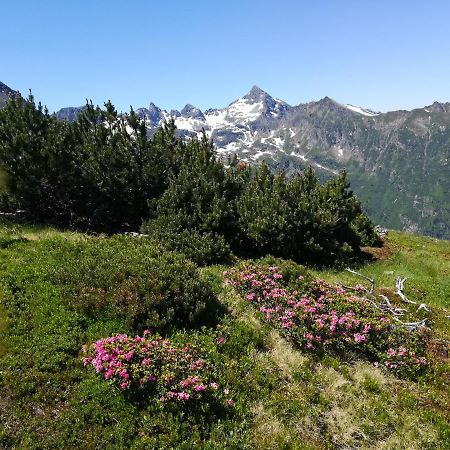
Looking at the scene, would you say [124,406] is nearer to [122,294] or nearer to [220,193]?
[122,294]

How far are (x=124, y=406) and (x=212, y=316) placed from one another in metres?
4.72

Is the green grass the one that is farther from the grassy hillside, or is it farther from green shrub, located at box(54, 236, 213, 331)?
green shrub, located at box(54, 236, 213, 331)

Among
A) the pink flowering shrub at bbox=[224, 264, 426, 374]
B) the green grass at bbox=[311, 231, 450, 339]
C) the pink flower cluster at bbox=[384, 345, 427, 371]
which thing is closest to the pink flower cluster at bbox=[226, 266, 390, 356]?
the pink flowering shrub at bbox=[224, 264, 426, 374]

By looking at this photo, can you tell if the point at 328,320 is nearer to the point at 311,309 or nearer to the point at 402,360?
the point at 311,309

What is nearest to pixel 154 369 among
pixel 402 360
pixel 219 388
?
pixel 219 388

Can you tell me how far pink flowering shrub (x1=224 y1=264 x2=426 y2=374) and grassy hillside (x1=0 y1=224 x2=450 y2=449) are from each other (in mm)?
355

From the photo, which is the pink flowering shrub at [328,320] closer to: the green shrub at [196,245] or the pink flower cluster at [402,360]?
the pink flower cluster at [402,360]

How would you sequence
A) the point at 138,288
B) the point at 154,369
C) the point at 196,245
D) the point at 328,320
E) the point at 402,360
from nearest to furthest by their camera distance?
the point at 154,369, the point at 402,360, the point at 138,288, the point at 328,320, the point at 196,245

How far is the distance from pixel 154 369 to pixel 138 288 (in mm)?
3589

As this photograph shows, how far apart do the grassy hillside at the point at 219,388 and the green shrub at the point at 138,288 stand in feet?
0.41

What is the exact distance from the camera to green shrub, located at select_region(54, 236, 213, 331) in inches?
495

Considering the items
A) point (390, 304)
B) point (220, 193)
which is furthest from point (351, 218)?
point (390, 304)

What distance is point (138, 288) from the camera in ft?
42.8

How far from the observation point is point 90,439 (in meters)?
8.77
